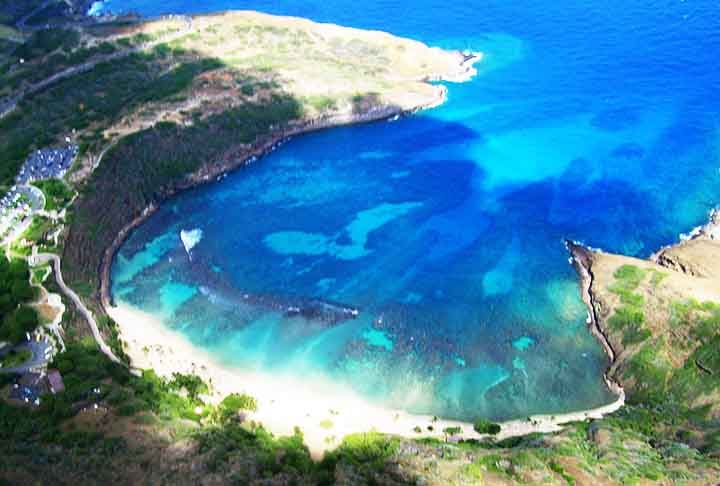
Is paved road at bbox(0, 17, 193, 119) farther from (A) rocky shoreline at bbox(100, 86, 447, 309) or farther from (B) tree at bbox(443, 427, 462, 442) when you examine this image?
(B) tree at bbox(443, 427, 462, 442)

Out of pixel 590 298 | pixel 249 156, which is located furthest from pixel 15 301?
pixel 590 298

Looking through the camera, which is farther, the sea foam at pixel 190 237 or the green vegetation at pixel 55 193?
the sea foam at pixel 190 237

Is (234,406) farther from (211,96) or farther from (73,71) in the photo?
(73,71)

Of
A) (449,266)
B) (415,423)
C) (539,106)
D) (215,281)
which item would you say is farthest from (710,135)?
(215,281)

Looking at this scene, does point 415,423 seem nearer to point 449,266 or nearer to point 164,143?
point 449,266

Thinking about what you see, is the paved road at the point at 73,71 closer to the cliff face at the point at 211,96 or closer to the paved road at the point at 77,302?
the cliff face at the point at 211,96

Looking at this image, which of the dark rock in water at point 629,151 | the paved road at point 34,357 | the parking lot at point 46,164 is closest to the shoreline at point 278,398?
the paved road at point 34,357

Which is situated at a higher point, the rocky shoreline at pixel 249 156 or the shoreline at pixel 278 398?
the rocky shoreline at pixel 249 156
